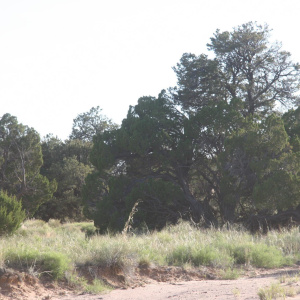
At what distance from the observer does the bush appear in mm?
16484

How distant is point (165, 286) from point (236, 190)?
12.3 m

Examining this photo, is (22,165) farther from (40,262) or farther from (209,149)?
(40,262)

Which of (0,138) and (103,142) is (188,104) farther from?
(0,138)

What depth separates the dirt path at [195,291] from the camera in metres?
6.45

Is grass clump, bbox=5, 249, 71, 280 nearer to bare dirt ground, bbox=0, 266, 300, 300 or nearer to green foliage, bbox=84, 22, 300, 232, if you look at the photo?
bare dirt ground, bbox=0, 266, 300, 300

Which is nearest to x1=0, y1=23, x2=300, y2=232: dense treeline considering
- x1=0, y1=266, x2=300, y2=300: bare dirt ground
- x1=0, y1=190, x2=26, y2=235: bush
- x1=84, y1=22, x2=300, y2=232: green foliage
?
x1=84, y1=22, x2=300, y2=232: green foliage

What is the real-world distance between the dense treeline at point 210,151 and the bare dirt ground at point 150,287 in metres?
10.2

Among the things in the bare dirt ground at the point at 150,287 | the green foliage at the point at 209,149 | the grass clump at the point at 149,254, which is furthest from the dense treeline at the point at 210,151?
the bare dirt ground at the point at 150,287

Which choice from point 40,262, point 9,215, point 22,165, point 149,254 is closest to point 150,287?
point 149,254

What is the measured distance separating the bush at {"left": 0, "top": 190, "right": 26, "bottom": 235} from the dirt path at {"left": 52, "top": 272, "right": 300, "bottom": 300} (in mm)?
10197

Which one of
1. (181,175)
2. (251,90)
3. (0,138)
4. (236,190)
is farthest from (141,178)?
(0,138)

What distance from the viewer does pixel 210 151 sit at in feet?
74.5

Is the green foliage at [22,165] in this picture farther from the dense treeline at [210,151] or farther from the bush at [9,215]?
the bush at [9,215]

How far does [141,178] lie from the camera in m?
23.3
